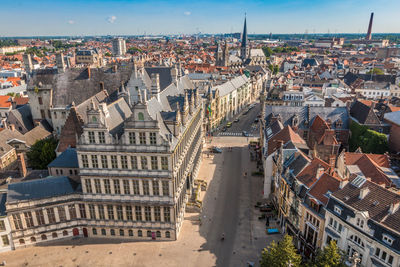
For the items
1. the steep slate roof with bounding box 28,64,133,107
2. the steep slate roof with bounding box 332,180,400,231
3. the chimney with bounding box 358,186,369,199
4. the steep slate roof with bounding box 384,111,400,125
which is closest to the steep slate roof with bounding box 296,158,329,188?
the steep slate roof with bounding box 332,180,400,231

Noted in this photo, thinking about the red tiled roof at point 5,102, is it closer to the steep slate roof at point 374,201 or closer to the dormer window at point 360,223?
the steep slate roof at point 374,201

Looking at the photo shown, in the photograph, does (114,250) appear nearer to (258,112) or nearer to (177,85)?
(177,85)

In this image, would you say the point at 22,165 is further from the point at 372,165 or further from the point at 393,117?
the point at 393,117

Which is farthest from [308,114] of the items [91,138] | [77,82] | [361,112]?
[77,82]

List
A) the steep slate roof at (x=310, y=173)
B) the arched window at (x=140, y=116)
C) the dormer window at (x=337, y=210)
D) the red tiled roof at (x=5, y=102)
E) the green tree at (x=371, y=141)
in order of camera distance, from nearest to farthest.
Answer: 1. the dormer window at (x=337, y=210)
2. the arched window at (x=140, y=116)
3. the steep slate roof at (x=310, y=173)
4. the green tree at (x=371, y=141)
5. the red tiled roof at (x=5, y=102)

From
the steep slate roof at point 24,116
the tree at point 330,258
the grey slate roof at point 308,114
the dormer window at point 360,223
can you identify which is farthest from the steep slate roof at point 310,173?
the steep slate roof at point 24,116

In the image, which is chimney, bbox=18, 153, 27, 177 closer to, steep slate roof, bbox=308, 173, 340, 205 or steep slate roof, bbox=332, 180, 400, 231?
steep slate roof, bbox=308, 173, 340, 205
